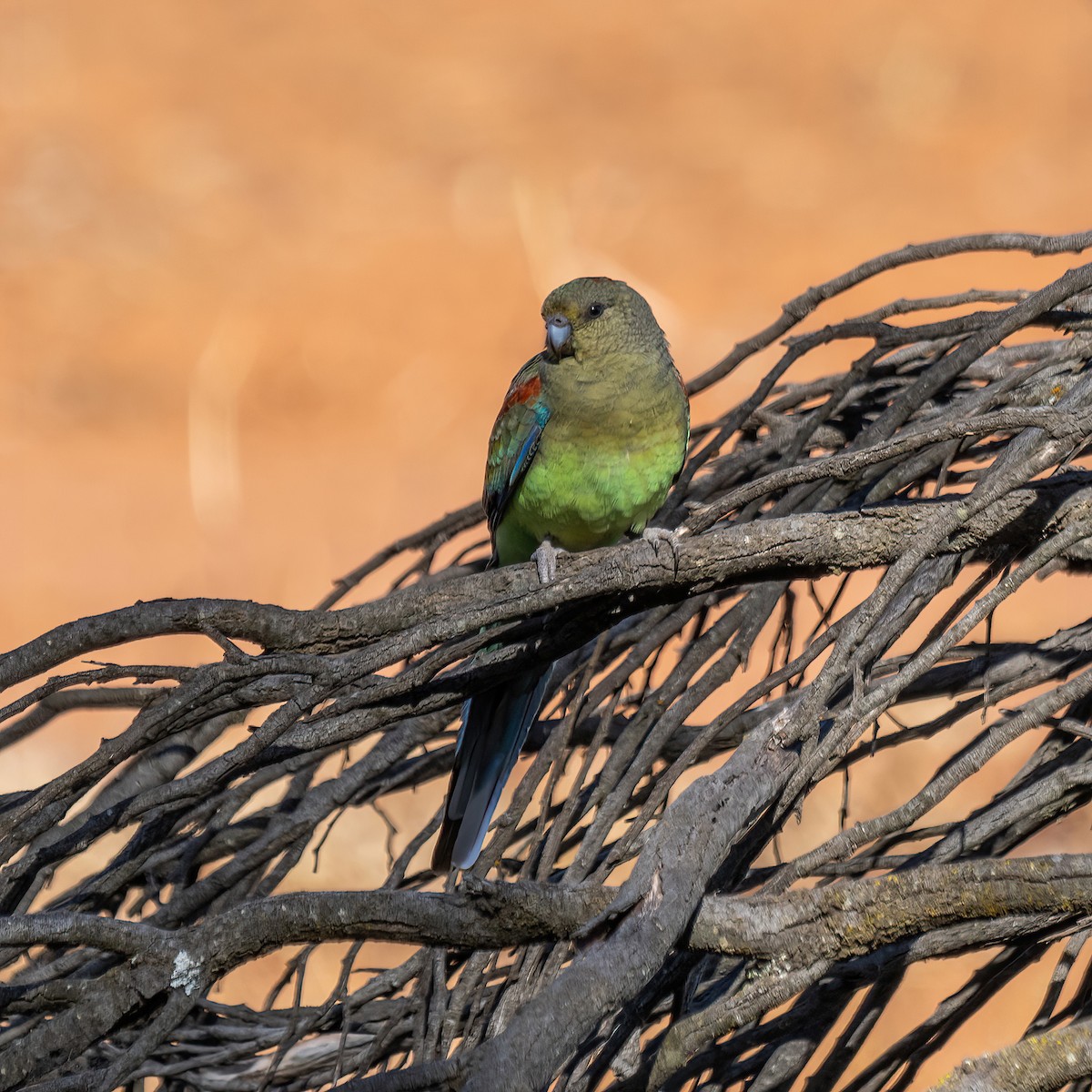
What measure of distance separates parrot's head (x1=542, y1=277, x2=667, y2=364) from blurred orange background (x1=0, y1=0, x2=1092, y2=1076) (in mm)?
9195

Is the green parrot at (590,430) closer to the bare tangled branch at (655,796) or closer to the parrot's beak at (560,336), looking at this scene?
the parrot's beak at (560,336)

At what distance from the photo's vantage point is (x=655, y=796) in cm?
224

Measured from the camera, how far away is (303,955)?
7.99 feet

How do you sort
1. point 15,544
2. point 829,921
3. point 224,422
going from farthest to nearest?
point 224,422 < point 15,544 < point 829,921

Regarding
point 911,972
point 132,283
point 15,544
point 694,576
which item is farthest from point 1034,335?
point 694,576

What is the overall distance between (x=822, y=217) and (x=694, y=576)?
492 inches

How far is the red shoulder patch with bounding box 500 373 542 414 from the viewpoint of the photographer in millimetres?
3486

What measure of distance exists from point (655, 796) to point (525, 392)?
1.58 m

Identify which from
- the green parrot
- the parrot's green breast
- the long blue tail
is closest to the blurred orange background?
the green parrot

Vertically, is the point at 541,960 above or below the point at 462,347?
below

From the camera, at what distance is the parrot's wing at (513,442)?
11.3 feet

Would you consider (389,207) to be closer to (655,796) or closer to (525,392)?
(525,392)

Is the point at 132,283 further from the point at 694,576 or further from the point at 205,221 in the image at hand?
the point at 694,576

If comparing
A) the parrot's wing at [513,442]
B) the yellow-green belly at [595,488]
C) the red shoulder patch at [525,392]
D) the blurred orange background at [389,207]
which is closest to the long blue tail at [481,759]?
the yellow-green belly at [595,488]
